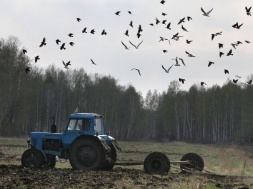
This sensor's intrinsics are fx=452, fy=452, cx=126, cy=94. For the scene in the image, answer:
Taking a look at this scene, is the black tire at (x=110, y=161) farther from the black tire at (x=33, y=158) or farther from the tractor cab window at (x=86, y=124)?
the black tire at (x=33, y=158)

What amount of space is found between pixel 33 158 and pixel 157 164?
5328 millimetres

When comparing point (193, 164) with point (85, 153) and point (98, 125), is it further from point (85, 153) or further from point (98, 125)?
point (85, 153)

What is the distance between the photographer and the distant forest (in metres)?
73.3

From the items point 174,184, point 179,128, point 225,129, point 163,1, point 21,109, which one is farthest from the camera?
point 179,128

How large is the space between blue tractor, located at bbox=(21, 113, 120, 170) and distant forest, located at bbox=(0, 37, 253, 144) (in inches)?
1608

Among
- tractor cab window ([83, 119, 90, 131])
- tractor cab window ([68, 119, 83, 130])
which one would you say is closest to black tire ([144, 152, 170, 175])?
tractor cab window ([83, 119, 90, 131])

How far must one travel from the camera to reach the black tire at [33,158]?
19.4 meters

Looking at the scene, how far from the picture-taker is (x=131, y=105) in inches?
3425

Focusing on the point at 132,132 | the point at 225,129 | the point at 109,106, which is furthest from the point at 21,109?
the point at 225,129

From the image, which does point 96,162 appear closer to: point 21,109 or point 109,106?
point 21,109

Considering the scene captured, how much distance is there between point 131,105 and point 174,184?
238 ft

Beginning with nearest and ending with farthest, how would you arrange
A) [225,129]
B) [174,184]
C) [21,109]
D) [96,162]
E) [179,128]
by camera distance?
1. [174,184]
2. [96,162]
3. [21,109]
4. [225,129]
5. [179,128]

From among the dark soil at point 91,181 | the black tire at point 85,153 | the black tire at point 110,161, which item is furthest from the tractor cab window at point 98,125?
the dark soil at point 91,181

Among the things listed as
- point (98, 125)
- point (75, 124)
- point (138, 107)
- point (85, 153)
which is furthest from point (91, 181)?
point (138, 107)
